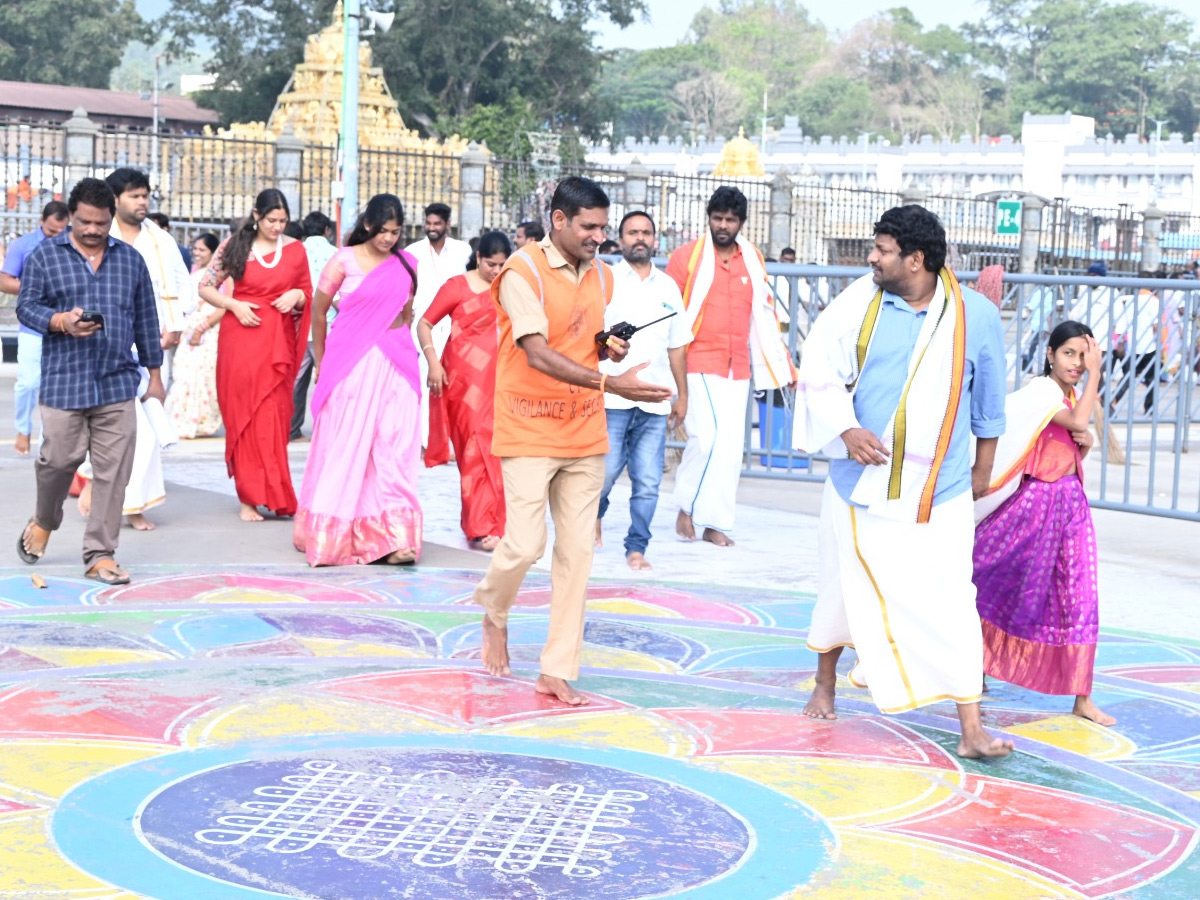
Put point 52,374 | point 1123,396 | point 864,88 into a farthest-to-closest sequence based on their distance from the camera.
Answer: point 864,88, point 1123,396, point 52,374

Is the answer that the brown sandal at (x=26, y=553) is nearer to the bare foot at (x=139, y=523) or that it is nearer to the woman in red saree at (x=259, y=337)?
the bare foot at (x=139, y=523)

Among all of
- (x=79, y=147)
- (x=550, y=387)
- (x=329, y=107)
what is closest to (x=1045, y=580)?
(x=550, y=387)

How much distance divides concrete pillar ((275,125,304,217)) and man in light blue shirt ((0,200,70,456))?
41.0 feet

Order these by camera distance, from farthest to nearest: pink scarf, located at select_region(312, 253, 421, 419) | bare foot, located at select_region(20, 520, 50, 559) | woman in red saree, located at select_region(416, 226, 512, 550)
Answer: woman in red saree, located at select_region(416, 226, 512, 550) < pink scarf, located at select_region(312, 253, 421, 419) < bare foot, located at select_region(20, 520, 50, 559)

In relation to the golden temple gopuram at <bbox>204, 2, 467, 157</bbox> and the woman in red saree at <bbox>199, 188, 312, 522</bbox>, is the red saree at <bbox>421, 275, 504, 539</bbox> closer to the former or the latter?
the woman in red saree at <bbox>199, 188, 312, 522</bbox>

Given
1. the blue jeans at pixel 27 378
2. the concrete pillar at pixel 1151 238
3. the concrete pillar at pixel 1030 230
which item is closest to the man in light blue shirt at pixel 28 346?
the blue jeans at pixel 27 378

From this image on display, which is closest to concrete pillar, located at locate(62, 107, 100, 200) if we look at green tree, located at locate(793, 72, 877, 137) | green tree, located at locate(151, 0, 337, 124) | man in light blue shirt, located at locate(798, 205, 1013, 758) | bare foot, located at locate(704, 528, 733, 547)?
bare foot, located at locate(704, 528, 733, 547)

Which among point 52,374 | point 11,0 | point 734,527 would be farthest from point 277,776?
point 11,0

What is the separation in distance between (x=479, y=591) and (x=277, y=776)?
131cm

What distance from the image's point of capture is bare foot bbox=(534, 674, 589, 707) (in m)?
5.75

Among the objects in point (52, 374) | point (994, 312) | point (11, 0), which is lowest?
point (52, 374)

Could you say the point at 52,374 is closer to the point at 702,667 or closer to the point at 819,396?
the point at 702,667

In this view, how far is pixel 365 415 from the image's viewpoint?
8.16 metres

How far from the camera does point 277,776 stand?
190 inches
